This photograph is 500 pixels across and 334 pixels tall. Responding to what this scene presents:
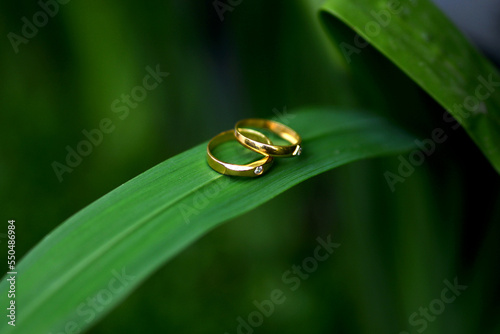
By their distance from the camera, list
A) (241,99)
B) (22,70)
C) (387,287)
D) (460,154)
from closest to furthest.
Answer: (460,154) < (387,287) < (22,70) < (241,99)

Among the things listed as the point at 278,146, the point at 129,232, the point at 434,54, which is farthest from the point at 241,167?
the point at 434,54

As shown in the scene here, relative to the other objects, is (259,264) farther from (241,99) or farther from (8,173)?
(8,173)

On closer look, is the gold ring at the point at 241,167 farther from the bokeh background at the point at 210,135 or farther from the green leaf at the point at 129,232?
the bokeh background at the point at 210,135

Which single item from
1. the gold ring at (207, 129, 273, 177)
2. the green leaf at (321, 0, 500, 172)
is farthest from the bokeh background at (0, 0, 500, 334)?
the gold ring at (207, 129, 273, 177)

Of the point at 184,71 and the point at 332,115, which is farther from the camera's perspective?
the point at 184,71

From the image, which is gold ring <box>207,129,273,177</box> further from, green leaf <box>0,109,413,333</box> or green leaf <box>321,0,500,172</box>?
green leaf <box>321,0,500,172</box>

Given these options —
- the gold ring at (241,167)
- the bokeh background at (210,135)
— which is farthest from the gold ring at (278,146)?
the bokeh background at (210,135)

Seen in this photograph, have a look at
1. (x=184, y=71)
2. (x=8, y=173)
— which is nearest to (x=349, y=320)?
(x=184, y=71)
